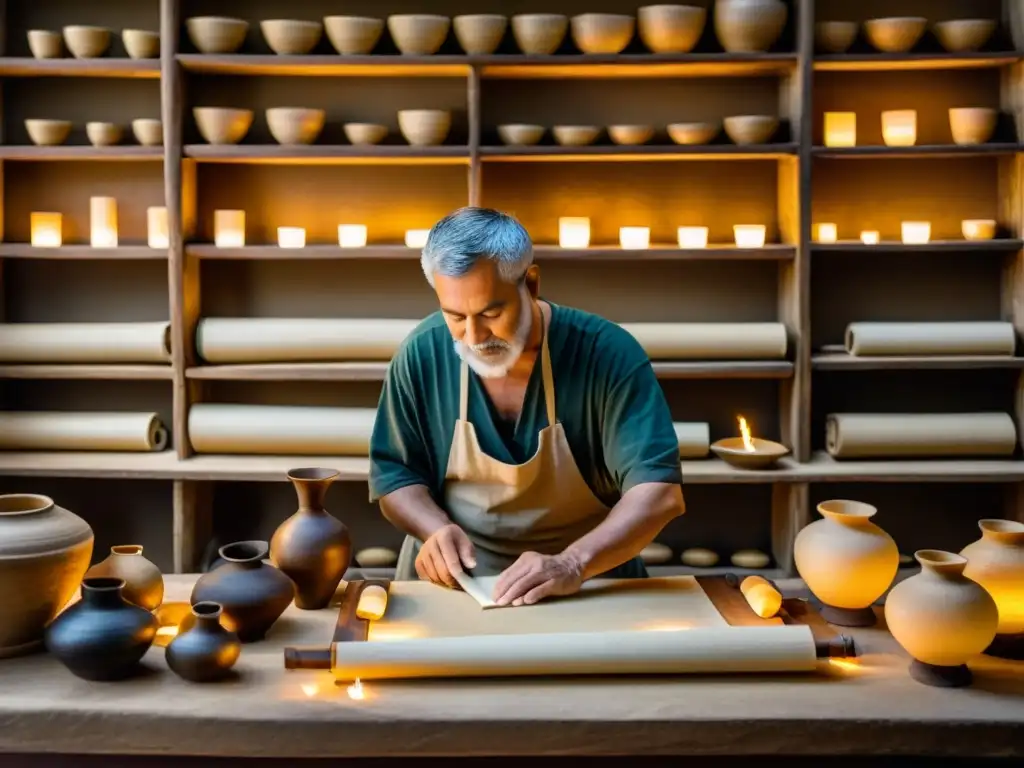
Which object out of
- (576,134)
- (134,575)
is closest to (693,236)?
(576,134)

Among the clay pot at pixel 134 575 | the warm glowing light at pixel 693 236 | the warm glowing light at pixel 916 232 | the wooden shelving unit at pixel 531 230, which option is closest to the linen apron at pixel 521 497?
the clay pot at pixel 134 575

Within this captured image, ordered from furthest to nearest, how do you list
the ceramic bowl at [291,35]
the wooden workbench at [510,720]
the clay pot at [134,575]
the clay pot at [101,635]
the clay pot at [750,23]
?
the ceramic bowl at [291,35], the clay pot at [750,23], the clay pot at [134,575], the clay pot at [101,635], the wooden workbench at [510,720]

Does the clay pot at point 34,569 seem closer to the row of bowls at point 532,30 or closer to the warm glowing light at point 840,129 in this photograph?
the row of bowls at point 532,30

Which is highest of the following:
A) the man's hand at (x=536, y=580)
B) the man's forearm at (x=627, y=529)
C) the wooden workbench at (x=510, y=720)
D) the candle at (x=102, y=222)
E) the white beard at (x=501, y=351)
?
the candle at (x=102, y=222)

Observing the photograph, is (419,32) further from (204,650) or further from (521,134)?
(204,650)

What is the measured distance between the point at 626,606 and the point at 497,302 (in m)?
0.69

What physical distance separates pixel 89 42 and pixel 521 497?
2911 millimetres

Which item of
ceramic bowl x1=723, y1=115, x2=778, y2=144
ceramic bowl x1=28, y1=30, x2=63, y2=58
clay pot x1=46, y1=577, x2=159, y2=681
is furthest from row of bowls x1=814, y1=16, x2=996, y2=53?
clay pot x1=46, y1=577, x2=159, y2=681

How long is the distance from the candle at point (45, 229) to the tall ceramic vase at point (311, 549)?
2.79 meters

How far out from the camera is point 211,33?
4.41 meters

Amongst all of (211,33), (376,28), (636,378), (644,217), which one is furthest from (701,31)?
(636,378)

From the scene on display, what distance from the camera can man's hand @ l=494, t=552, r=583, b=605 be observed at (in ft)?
7.29

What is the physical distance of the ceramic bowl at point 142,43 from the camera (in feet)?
14.6

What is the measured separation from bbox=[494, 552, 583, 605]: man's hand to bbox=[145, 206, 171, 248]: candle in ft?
9.27
